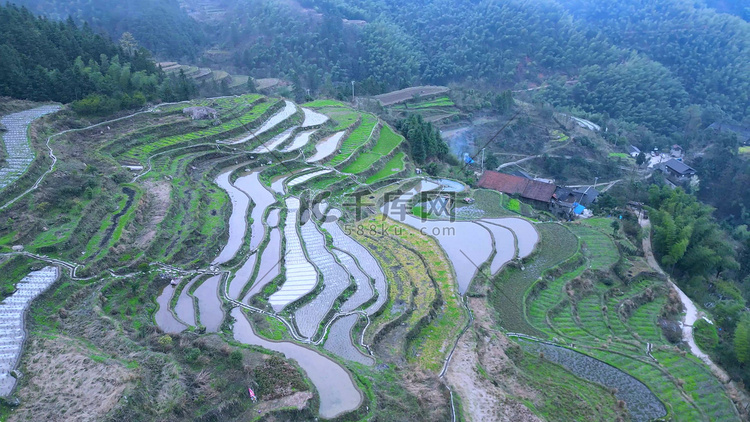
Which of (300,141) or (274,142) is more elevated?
(274,142)

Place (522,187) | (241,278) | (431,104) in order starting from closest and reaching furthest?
1. (241,278)
2. (522,187)
3. (431,104)

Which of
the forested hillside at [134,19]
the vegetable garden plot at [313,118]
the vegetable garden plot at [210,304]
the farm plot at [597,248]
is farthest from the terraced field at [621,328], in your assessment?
the forested hillside at [134,19]

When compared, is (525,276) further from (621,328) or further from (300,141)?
(300,141)

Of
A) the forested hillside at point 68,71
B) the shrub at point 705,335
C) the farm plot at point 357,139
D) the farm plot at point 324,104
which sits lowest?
the shrub at point 705,335

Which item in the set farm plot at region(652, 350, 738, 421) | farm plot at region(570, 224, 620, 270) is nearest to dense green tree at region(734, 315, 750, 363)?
farm plot at region(652, 350, 738, 421)

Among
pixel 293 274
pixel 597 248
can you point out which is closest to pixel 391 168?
pixel 597 248

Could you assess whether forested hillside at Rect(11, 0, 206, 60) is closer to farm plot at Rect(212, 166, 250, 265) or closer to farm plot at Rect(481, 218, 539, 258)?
farm plot at Rect(212, 166, 250, 265)

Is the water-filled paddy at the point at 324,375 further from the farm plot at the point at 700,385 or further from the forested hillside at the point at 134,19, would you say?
the forested hillside at the point at 134,19
